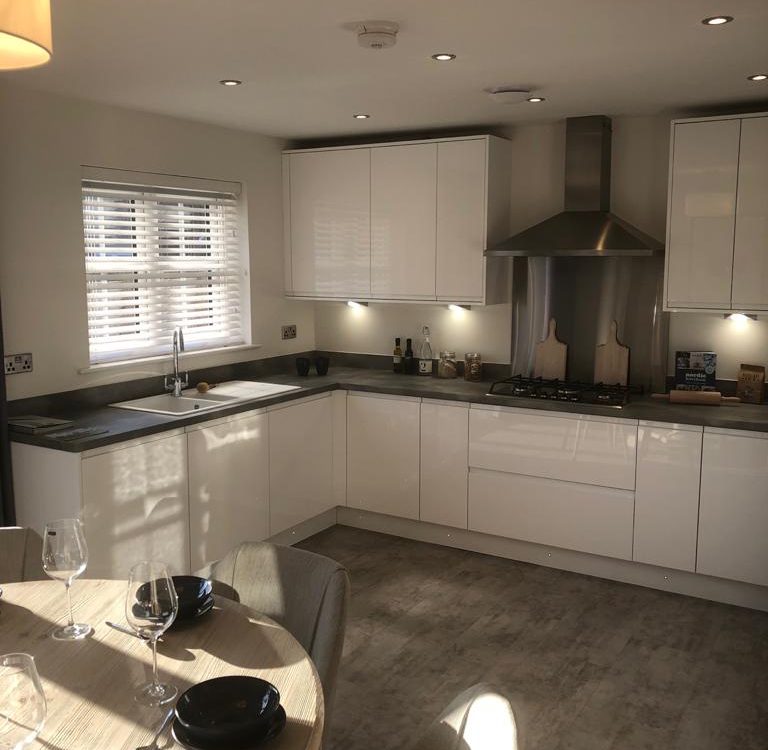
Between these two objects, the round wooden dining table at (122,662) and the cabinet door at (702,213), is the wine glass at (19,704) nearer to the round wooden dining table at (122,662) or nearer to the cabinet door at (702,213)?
the round wooden dining table at (122,662)

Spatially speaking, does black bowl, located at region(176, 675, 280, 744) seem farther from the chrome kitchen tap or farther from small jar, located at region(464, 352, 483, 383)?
small jar, located at region(464, 352, 483, 383)

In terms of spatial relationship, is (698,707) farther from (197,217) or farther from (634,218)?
(197,217)

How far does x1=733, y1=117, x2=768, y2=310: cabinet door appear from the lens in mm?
4016

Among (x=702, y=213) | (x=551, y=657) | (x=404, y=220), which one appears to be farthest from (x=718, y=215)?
(x=551, y=657)

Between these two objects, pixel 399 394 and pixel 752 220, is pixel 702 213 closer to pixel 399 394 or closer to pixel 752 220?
pixel 752 220

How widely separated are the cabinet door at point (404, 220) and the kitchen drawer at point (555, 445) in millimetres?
918

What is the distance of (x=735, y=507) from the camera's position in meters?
3.95

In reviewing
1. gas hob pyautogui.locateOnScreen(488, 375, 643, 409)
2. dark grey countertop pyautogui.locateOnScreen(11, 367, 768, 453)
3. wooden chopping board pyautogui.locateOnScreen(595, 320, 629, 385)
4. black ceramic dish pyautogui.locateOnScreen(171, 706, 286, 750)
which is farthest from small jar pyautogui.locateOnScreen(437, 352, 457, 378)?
black ceramic dish pyautogui.locateOnScreen(171, 706, 286, 750)

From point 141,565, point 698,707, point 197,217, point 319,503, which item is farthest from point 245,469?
point 141,565

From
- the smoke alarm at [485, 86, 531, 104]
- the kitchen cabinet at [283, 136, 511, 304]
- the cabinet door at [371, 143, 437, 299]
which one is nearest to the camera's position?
the smoke alarm at [485, 86, 531, 104]

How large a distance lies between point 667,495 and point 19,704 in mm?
3404

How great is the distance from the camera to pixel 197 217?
16.1 ft

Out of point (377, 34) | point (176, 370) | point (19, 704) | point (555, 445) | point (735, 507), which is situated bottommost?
point (735, 507)

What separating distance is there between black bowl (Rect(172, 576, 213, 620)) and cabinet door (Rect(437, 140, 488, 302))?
Answer: 9.81 ft
